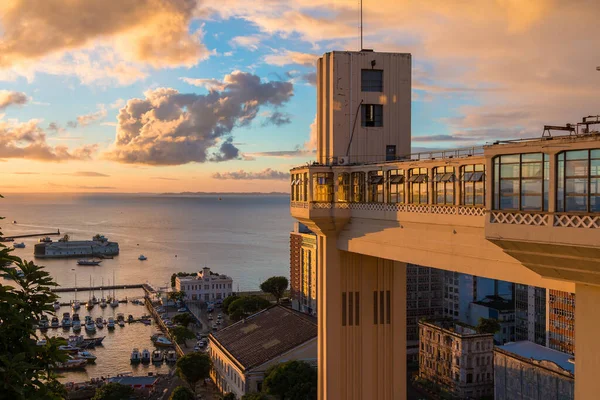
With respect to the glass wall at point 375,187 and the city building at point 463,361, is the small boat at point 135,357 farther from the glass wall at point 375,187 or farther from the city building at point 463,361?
the glass wall at point 375,187


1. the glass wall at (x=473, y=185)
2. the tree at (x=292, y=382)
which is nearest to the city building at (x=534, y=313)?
the tree at (x=292, y=382)

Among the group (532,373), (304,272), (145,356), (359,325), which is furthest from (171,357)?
(359,325)

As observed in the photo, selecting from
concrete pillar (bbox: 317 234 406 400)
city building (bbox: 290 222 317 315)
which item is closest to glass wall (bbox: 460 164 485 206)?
concrete pillar (bbox: 317 234 406 400)

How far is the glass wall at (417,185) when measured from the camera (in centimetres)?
1588

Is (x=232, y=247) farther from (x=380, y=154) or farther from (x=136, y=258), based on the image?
(x=380, y=154)

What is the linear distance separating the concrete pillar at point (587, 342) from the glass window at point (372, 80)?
11733 mm

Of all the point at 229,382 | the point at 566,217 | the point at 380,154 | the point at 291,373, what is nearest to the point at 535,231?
the point at 566,217

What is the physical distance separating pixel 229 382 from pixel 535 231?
45167mm

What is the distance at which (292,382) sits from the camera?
42844 mm

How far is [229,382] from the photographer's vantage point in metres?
A: 51.8

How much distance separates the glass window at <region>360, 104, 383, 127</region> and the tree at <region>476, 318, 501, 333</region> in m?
46.5

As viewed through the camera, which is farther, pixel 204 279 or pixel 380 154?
pixel 204 279

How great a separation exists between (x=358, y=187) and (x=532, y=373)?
3394 cm

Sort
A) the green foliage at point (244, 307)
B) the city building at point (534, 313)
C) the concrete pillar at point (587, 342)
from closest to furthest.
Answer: the concrete pillar at point (587, 342) → the city building at point (534, 313) → the green foliage at point (244, 307)
